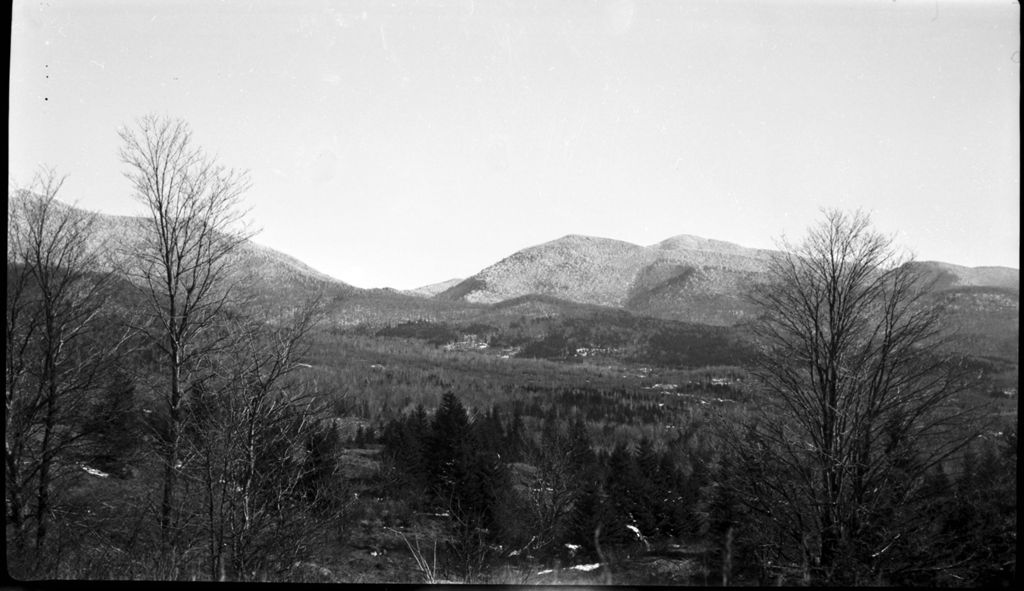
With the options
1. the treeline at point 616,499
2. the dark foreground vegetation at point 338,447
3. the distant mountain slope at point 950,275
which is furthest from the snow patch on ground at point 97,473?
the distant mountain slope at point 950,275

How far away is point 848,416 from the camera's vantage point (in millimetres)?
7703

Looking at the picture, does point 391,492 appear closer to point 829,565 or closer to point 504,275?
point 829,565

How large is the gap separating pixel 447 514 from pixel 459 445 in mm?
1837

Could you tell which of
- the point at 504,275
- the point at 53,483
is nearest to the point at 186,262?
the point at 53,483

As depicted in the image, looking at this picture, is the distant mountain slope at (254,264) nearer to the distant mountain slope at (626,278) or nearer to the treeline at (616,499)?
the treeline at (616,499)

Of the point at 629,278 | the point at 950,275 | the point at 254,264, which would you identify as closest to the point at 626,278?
the point at 629,278

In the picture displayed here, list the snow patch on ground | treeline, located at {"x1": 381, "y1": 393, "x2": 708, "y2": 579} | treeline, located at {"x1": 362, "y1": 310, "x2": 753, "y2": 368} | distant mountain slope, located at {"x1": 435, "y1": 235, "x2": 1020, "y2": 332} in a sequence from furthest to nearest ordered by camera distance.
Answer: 1. treeline, located at {"x1": 362, "y1": 310, "x2": 753, "y2": 368}
2. distant mountain slope, located at {"x1": 435, "y1": 235, "x2": 1020, "y2": 332}
3. treeline, located at {"x1": 381, "y1": 393, "x2": 708, "y2": 579}
4. the snow patch on ground

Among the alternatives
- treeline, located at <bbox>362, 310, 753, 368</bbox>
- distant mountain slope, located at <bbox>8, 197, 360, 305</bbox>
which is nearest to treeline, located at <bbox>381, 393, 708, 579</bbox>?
distant mountain slope, located at <bbox>8, 197, 360, 305</bbox>

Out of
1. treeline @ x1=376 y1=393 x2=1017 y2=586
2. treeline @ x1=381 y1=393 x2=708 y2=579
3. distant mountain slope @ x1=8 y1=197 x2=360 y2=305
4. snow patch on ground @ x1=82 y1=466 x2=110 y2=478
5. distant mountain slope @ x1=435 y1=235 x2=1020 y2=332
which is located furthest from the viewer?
distant mountain slope @ x1=435 y1=235 x2=1020 y2=332

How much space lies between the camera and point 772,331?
8719 mm

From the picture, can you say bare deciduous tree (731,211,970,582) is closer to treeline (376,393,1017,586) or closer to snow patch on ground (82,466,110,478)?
treeline (376,393,1017,586)

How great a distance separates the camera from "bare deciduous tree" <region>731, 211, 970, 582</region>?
23.5 ft

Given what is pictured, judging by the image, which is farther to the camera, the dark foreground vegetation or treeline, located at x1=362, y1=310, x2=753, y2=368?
treeline, located at x1=362, y1=310, x2=753, y2=368

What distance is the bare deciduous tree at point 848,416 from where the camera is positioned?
7.18 m
